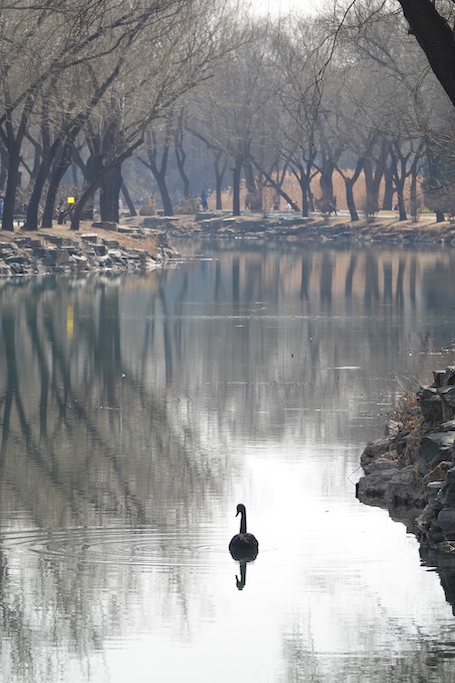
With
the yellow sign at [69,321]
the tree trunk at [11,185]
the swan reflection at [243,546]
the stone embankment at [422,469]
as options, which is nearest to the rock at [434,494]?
the stone embankment at [422,469]

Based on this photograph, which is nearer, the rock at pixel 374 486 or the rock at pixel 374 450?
the rock at pixel 374 486

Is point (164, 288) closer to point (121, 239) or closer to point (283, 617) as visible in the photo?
point (121, 239)

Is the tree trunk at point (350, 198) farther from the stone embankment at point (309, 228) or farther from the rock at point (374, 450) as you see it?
the rock at point (374, 450)

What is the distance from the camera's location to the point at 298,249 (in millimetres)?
61500

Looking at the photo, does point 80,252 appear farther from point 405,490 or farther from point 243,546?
point 243,546

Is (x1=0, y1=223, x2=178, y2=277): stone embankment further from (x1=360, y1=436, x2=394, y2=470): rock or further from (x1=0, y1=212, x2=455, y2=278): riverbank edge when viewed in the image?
(x1=360, y1=436, x2=394, y2=470): rock

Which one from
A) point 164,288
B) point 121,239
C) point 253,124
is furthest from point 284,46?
point 164,288

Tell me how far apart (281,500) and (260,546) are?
1672 mm

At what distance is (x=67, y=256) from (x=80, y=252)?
1187 millimetres

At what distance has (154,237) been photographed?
53062mm

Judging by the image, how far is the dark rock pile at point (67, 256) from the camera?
4112cm

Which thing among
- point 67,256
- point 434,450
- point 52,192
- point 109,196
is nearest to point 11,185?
point 67,256

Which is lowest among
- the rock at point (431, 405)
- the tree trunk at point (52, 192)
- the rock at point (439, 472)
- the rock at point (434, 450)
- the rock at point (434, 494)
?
the rock at point (434, 494)

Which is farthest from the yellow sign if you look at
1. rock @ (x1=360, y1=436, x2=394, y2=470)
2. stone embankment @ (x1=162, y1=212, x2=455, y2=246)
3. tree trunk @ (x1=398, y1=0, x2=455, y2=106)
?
stone embankment @ (x1=162, y1=212, x2=455, y2=246)
